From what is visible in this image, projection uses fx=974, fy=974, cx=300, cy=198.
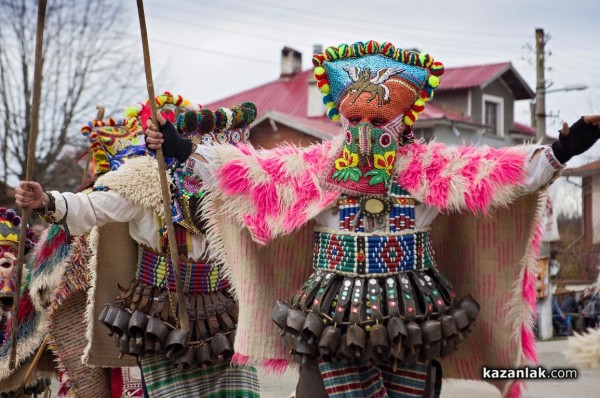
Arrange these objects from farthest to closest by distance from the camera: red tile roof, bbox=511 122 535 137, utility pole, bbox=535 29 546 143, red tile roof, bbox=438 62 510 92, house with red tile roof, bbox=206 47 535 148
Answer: red tile roof, bbox=511 122 535 137, red tile roof, bbox=438 62 510 92, house with red tile roof, bbox=206 47 535 148, utility pole, bbox=535 29 546 143

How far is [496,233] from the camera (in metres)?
4.44

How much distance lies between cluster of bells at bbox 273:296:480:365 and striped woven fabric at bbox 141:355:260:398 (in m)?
1.06

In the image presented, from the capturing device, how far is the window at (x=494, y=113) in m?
28.1

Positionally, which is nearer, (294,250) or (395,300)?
(395,300)

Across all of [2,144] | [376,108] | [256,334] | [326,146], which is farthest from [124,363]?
[2,144]

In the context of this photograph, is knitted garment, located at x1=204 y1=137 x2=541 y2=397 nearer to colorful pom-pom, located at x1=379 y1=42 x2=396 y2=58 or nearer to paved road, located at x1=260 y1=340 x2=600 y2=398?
colorful pom-pom, located at x1=379 y1=42 x2=396 y2=58

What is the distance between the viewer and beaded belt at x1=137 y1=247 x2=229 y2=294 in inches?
200

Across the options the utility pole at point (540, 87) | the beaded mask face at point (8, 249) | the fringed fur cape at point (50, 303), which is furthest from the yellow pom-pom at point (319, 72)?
the utility pole at point (540, 87)

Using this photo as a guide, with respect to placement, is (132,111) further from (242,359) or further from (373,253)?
(373,253)

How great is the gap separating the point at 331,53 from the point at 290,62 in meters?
25.8

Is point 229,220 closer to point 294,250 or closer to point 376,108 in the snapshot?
point 294,250

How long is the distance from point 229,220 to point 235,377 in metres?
1.04

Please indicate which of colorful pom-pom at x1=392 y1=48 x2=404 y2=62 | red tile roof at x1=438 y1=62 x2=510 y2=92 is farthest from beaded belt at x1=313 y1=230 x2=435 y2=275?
red tile roof at x1=438 y1=62 x2=510 y2=92

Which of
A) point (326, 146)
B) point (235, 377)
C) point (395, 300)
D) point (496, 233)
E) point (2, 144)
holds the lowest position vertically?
point (235, 377)
